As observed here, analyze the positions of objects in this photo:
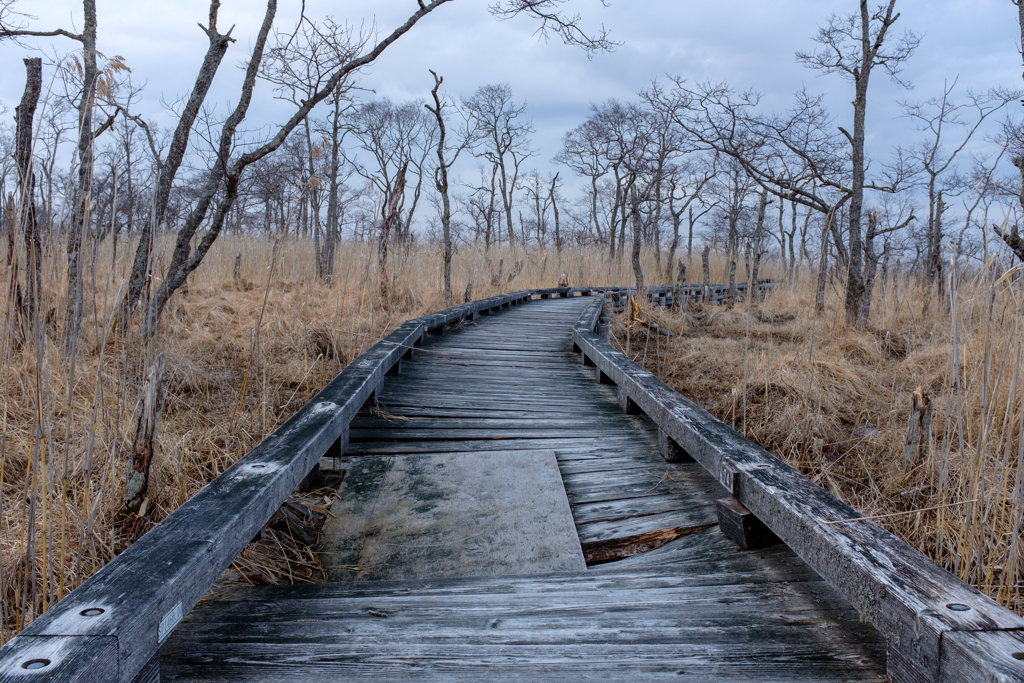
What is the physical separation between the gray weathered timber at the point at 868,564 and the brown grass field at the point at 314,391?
1.12 feet

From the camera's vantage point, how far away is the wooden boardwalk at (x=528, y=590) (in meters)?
1.24

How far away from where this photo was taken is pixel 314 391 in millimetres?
4211

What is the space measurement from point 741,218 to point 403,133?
50.7 ft

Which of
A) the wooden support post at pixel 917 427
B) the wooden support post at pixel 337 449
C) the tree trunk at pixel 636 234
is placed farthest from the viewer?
the tree trunk at pixel 636 234

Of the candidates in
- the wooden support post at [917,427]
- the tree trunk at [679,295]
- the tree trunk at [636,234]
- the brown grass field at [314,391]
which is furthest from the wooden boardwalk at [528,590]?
the tree trunk at [679,295]

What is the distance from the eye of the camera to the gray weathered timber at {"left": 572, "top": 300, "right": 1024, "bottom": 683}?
1.04 m

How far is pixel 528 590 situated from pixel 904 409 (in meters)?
4.26

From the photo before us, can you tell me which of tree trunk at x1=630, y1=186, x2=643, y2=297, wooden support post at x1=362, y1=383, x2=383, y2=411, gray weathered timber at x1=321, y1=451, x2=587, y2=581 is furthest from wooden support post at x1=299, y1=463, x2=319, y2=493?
tree trunk at x1=630, y1=186, x2=643, y2=297

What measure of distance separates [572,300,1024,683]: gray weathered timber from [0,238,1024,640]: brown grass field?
0.34 meters

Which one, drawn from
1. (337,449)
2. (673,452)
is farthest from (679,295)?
(337,449)

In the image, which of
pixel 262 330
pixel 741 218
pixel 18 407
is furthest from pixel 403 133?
pixel 18 407

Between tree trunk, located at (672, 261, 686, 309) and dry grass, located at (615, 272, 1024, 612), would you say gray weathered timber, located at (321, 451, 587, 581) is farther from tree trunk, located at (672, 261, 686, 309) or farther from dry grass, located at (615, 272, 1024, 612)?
tree trunk, located at (672, 261, 686, 309)

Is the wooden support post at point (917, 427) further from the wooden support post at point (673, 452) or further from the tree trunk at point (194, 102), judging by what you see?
the tree trunk at point (194, 102)

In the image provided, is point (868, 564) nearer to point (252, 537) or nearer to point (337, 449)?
point (252, 537)
